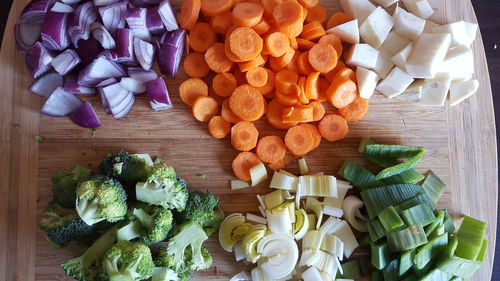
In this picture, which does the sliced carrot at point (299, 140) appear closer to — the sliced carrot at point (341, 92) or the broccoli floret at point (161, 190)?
the sliced carrot at point (341, 92)

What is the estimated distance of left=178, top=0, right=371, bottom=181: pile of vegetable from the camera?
2.35 m

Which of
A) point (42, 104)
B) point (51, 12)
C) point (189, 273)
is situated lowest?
point (189, 273)

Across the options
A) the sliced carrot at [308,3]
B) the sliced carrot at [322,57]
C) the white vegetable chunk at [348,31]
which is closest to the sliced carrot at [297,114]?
the sliced carrot at [322,57]

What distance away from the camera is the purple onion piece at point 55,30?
7.59 ft

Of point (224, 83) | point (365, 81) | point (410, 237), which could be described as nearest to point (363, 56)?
point (365, 81)

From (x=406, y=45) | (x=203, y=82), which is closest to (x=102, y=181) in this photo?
(x=203, y=82)

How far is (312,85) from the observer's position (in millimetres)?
2359

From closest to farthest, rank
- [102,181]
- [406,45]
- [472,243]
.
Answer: [102,181]
[472,243]
[406,45]

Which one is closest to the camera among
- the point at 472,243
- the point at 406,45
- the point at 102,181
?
the point at 102,181

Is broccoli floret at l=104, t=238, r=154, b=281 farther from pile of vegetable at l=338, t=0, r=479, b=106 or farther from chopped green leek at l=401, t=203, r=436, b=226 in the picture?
pile of vegetable at l=338, t=0, r=479, b=106

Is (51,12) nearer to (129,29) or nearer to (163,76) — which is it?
(129,29)

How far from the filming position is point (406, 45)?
95.3 inches

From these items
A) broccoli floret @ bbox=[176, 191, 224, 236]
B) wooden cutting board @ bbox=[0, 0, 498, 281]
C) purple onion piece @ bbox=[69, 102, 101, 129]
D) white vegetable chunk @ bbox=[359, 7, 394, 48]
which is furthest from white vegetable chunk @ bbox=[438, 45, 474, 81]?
purple onion piece @ bbox=[69, 102, 101, 129]

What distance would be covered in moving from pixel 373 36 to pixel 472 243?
118 cm
